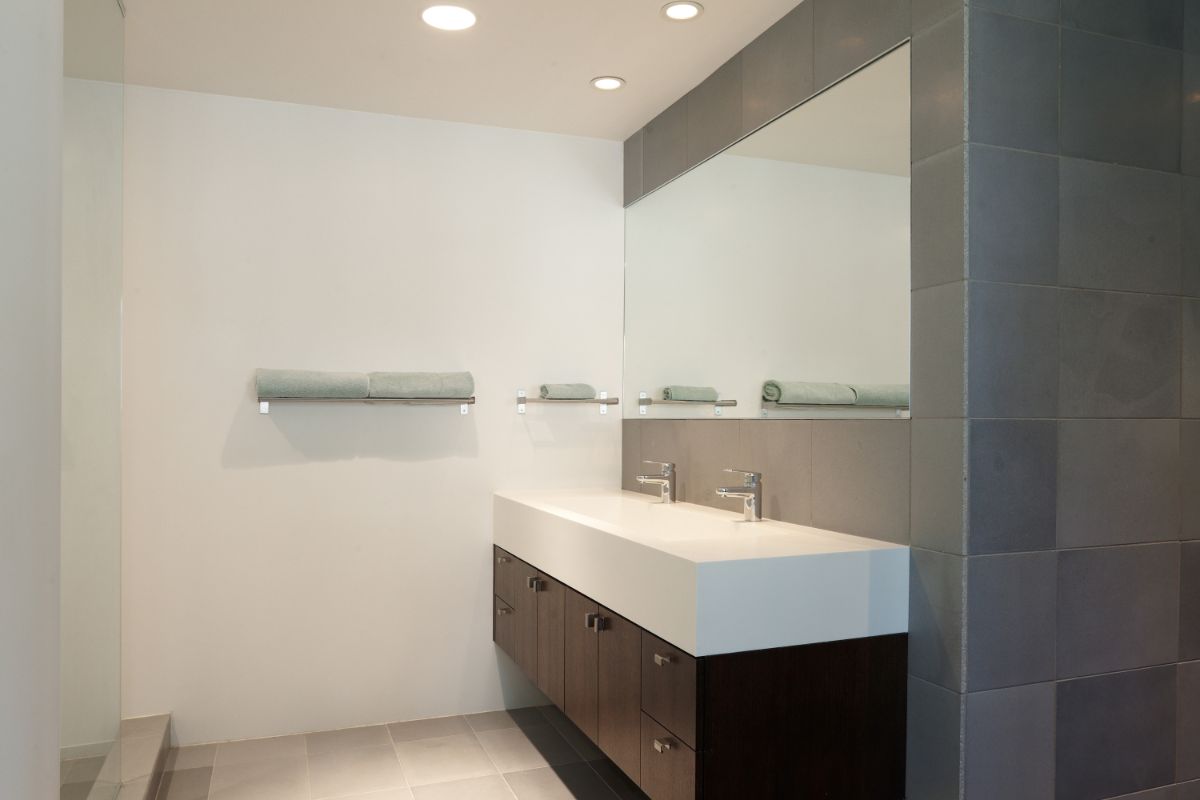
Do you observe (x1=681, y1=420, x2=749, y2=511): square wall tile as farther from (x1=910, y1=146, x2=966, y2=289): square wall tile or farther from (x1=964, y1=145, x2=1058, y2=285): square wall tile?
(x1=964, y1=145, x2=1058, y2=285): square wall tile

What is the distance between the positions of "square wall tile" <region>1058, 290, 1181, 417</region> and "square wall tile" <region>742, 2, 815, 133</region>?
98 cm

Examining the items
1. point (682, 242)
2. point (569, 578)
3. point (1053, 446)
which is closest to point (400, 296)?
point (682, 242)

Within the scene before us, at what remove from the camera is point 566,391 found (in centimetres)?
355

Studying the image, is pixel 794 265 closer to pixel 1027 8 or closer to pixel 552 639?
pixel 1027 8

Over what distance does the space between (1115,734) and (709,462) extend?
4.65 ft

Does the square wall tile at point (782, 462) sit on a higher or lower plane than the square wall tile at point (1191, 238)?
lower

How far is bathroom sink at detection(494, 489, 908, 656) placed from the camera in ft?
6.30

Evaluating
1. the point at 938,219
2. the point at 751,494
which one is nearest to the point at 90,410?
the point at 751,494

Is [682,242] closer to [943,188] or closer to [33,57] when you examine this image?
[943,188]

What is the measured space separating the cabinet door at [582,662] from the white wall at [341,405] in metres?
0.90

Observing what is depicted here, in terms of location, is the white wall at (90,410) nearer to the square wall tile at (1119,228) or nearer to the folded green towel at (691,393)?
the folded green towel at (691,393)

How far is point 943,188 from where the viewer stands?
2020mm

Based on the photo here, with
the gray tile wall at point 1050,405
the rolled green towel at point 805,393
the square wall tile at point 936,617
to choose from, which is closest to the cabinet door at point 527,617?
the rolled green towel at point 805,393

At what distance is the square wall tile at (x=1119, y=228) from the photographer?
2.07 metres
